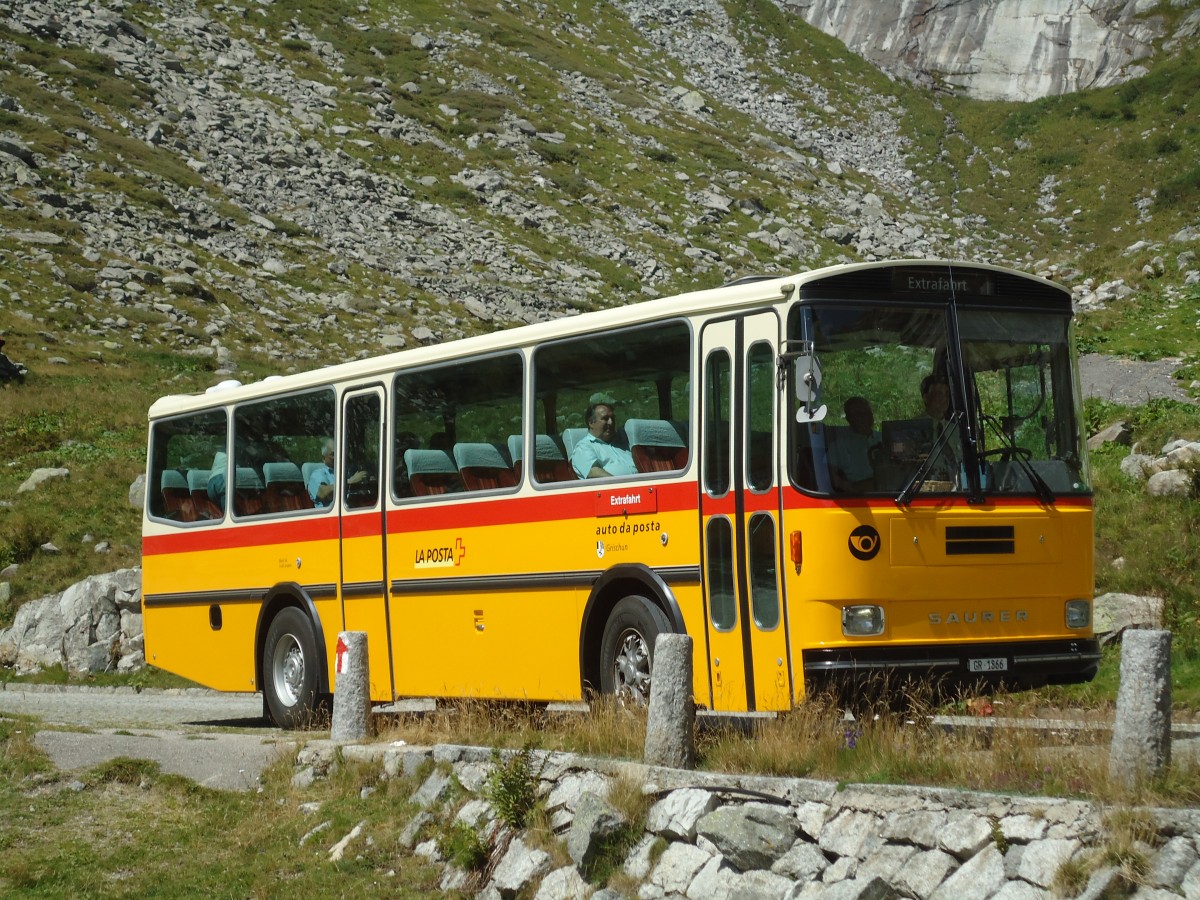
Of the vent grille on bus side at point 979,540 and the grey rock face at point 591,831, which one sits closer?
the grey rock face at point 591,831

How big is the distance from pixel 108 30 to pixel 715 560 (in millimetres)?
67832

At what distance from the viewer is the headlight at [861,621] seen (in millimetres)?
10742

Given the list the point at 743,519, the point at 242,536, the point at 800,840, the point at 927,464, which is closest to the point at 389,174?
the point at 242,536

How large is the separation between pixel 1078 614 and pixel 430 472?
6.02 m

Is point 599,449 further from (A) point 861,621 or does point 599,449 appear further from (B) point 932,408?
(A) point 861,621

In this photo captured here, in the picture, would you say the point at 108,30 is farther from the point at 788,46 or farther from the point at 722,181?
the point at 788,46

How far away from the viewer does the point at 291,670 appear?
55.1 feet

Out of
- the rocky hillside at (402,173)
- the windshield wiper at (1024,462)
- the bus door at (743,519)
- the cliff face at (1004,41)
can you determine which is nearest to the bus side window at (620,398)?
the bus door at (743,519)

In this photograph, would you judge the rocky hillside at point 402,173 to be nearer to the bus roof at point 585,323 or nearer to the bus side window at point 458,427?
the bus roof at point 585,323

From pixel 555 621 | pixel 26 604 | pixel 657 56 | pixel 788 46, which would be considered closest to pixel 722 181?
pixel 657 56

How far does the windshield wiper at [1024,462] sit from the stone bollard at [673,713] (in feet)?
9.87

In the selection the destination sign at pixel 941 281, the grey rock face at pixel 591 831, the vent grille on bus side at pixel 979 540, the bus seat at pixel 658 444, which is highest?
the destination sign at pixel 941 281

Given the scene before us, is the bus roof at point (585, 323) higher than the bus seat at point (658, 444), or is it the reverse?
the bus roof at point (585, 323)

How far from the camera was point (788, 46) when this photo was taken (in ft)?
371
